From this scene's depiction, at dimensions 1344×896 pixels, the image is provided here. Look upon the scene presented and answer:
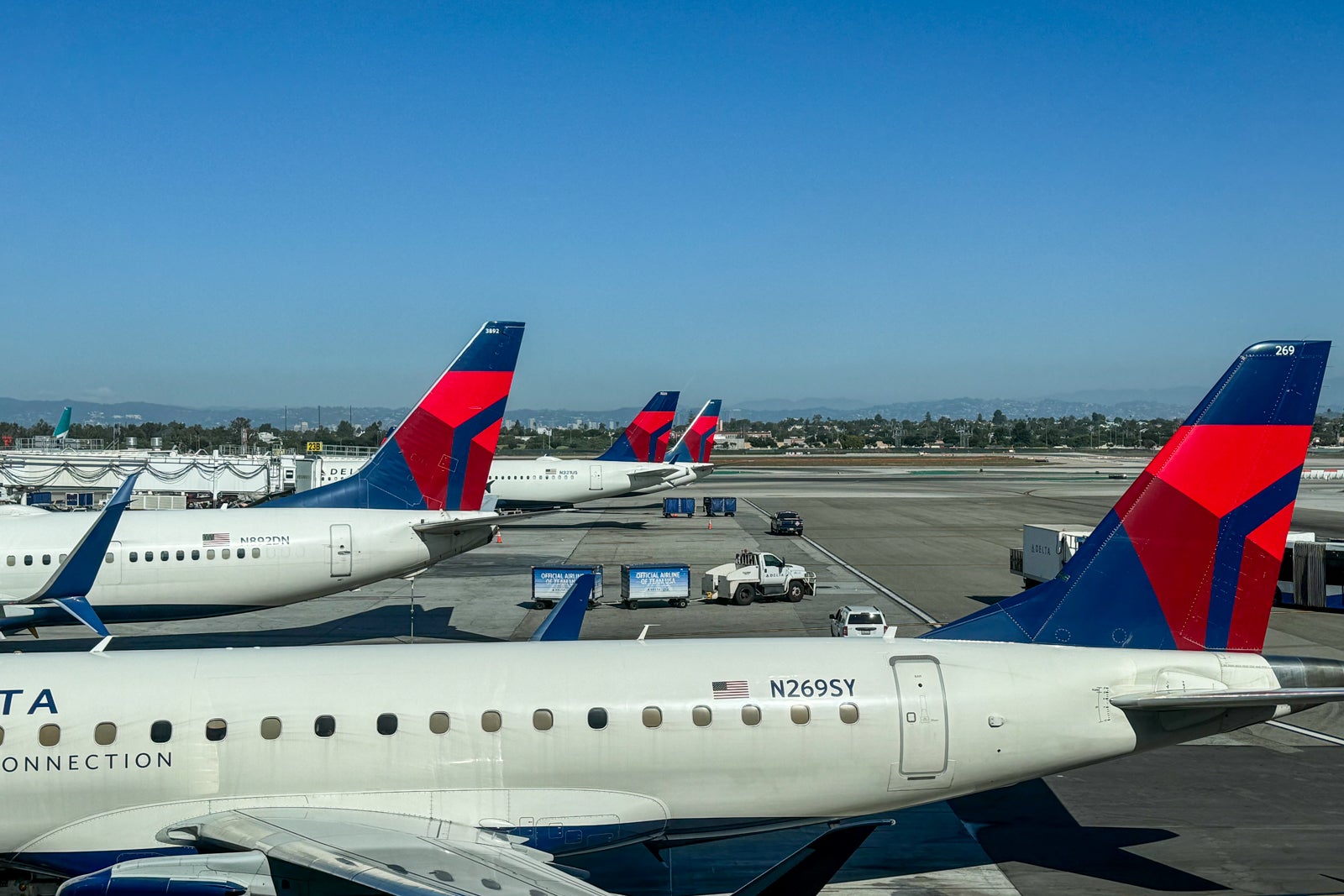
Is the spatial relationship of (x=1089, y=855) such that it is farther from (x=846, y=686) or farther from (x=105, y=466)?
(x=105, y=466)

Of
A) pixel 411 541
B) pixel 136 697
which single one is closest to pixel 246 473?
pixel 411 541

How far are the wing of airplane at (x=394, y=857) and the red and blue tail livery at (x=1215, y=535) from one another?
549 centimetres

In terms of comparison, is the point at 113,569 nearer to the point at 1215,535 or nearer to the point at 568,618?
the point at 568,618

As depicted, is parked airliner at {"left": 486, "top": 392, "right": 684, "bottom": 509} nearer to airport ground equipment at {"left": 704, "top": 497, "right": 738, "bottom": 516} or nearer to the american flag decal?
airport ground equipment at {"left": 704, "top": 497, "right": 738, "bottom": 516}

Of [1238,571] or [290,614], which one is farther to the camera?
[290,614]

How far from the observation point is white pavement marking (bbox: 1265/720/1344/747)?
73.9 ft

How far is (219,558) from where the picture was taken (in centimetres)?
2842

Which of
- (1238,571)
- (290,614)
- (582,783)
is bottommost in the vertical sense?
(290,614)

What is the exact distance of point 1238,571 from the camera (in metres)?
15.3

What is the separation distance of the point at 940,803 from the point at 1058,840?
7.79ft

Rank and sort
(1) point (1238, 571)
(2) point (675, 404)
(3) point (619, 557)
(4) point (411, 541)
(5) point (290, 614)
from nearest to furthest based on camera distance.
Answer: (1) point (1238, 571), (4) point (411, 541), (5) point (290, 614), (3) point (619, 557), (2) point (675, 404)

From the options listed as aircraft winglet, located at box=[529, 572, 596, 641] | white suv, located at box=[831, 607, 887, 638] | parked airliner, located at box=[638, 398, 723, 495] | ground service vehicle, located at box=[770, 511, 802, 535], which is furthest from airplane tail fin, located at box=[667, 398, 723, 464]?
aircraft winglet, located at box=[529, 572, 596, 641]

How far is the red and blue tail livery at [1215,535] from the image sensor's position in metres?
15.2

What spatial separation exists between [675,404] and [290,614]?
147ft
